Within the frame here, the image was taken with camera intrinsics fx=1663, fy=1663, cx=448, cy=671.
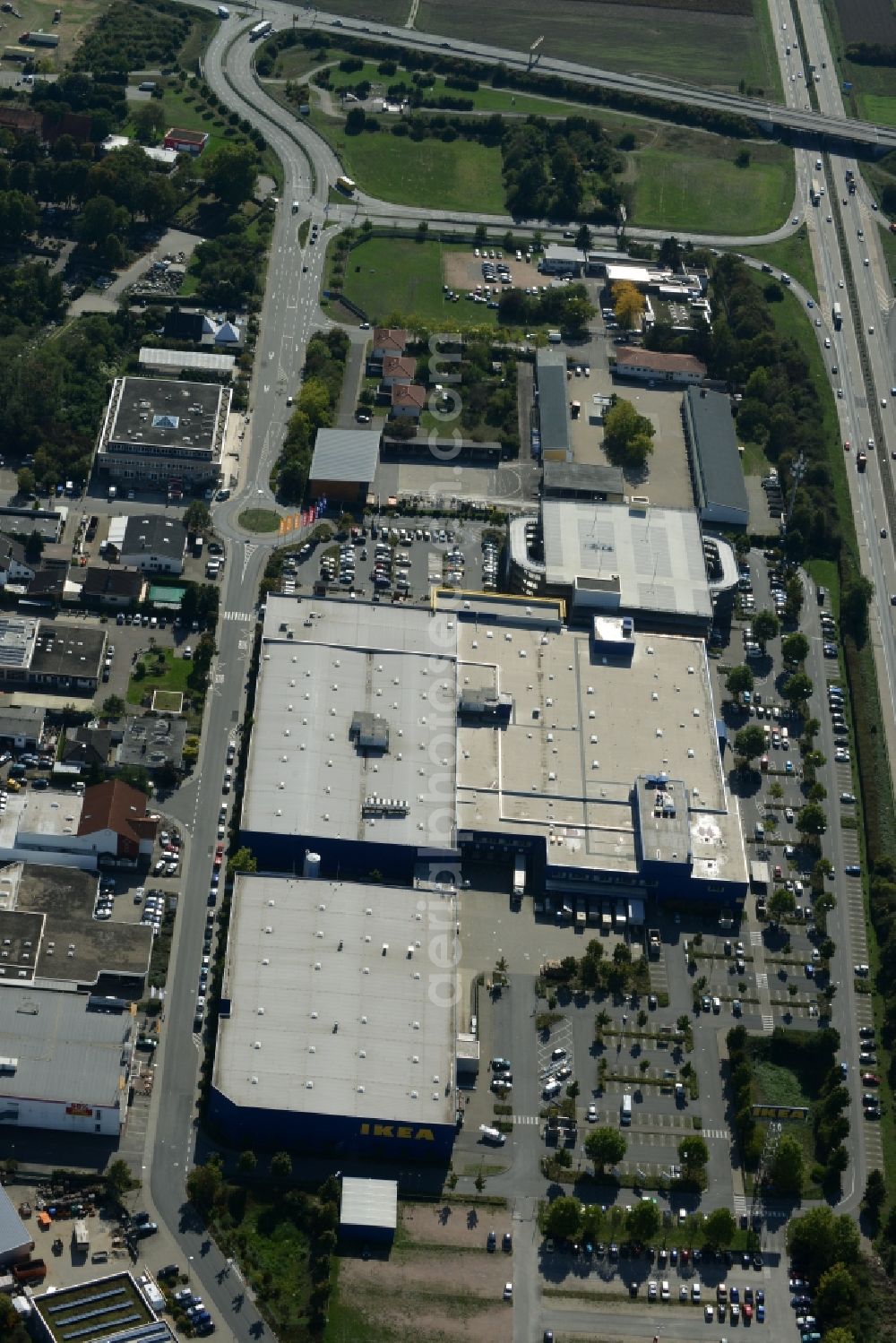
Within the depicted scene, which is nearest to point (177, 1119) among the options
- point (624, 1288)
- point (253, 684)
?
point (624, 1288)

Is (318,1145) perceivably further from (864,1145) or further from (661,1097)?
(864,1145)

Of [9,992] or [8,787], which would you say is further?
[8,787]

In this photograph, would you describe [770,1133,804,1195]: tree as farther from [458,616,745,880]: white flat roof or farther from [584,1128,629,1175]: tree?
[458,616,745,880]: white flat roof

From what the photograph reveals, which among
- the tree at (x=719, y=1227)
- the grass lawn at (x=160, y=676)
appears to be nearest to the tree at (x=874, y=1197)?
the tree at (x=719, y=1227)

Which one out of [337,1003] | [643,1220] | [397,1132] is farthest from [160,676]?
[643,1220]

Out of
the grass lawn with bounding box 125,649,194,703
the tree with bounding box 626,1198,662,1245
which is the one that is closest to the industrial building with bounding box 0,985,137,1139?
the grass lawn with bounding box 125,649,194,703

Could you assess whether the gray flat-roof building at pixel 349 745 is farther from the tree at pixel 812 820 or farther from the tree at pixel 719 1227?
the tree at pixel 719 1227
